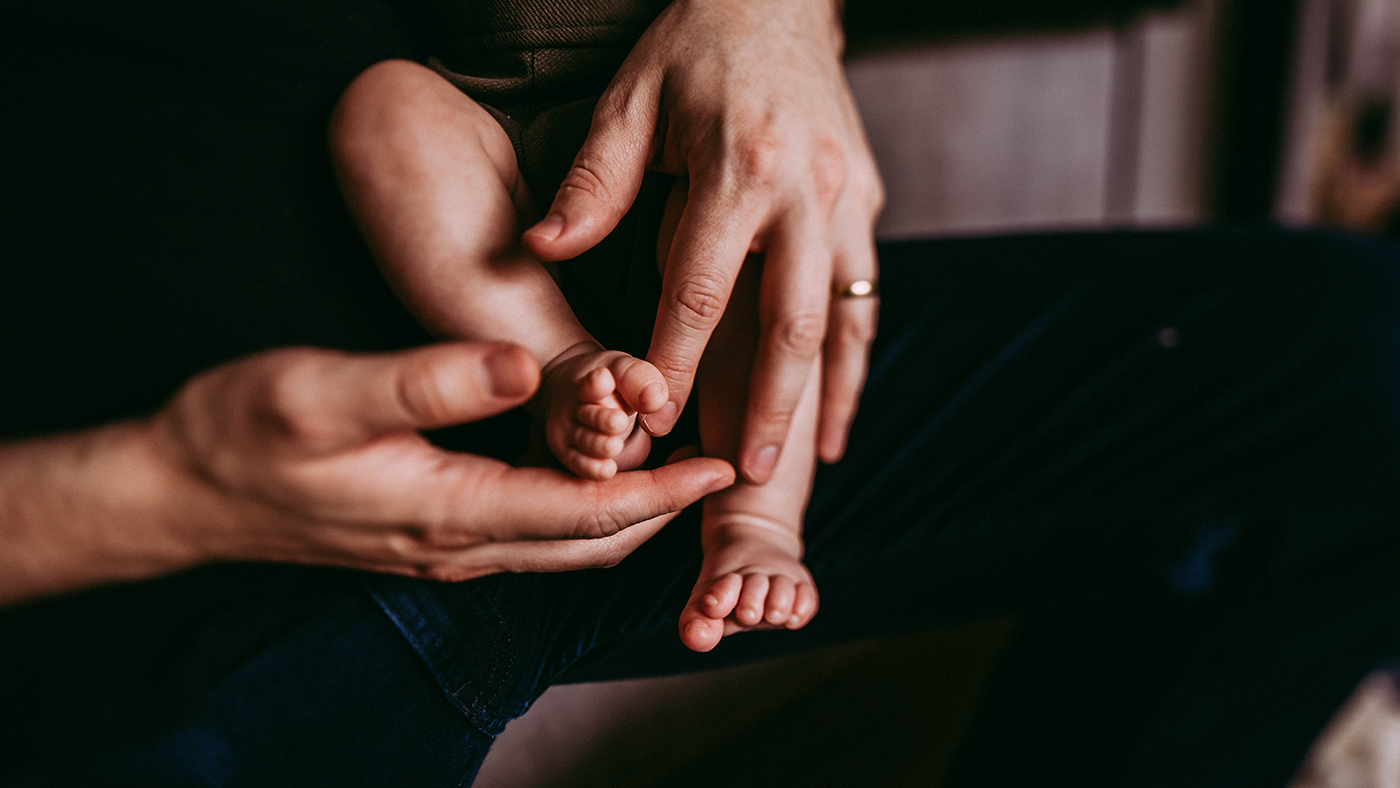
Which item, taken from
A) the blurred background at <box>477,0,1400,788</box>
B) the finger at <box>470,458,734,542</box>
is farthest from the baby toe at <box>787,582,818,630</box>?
the blurred background at <box>477,0,1400,788</box>

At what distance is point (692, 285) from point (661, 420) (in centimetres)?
5

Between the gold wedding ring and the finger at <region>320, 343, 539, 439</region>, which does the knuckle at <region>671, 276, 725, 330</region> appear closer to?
the finger at <region>320, 343, 539, 439</region>

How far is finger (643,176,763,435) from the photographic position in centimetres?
25

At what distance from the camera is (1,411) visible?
0.55 ft

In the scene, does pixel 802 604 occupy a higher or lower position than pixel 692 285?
lower

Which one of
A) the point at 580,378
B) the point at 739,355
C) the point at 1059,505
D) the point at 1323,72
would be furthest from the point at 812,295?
the point at 1323,72

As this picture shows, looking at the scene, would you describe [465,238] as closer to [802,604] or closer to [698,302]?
[698,302]

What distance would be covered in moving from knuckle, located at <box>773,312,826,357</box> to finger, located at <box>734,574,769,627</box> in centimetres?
12

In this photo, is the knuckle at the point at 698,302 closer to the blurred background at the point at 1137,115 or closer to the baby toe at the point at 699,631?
the baby toe at the point at 699,631

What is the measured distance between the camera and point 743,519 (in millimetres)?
379

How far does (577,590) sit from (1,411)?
0.22 meters

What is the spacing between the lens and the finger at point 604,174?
221 mm

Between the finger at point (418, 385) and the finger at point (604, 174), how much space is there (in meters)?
0.05

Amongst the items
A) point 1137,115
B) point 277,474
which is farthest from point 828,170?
point 1137,115
